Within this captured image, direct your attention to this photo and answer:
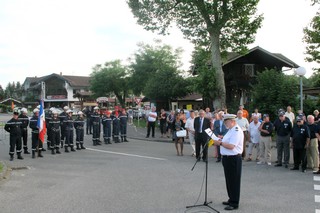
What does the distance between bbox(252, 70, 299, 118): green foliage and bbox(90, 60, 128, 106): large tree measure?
1682 inches

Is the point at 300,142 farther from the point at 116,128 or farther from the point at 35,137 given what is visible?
the point at 116,128

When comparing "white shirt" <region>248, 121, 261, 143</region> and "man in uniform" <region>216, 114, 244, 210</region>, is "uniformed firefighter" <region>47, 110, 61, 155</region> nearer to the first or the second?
"white shirt" <region>248, 121, 261, 143</region>

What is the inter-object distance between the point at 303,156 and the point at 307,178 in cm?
125

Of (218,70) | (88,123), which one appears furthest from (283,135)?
(88,123)

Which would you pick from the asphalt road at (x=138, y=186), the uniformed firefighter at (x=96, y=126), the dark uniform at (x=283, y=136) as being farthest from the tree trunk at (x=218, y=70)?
the dark uniform at (x=283, y=136)

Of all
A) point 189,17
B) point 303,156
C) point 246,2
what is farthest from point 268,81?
point 303,156

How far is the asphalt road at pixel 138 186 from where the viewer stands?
713 centimetres

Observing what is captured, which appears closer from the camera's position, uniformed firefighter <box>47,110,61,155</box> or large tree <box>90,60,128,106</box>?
uniformed firefighter <box>47,110,61,155</box>

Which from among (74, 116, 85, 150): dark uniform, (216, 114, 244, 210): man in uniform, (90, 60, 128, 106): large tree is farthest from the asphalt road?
(90, 60, 128, 106): large tree

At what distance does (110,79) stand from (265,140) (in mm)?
51980

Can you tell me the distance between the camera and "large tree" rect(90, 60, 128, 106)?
62.6 meters

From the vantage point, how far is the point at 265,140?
41.4 feet

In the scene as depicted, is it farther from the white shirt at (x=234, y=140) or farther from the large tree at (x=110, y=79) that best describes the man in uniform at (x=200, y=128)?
the large tree at (x=110, y=79)

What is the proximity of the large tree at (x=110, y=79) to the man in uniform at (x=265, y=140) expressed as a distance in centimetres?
5114
